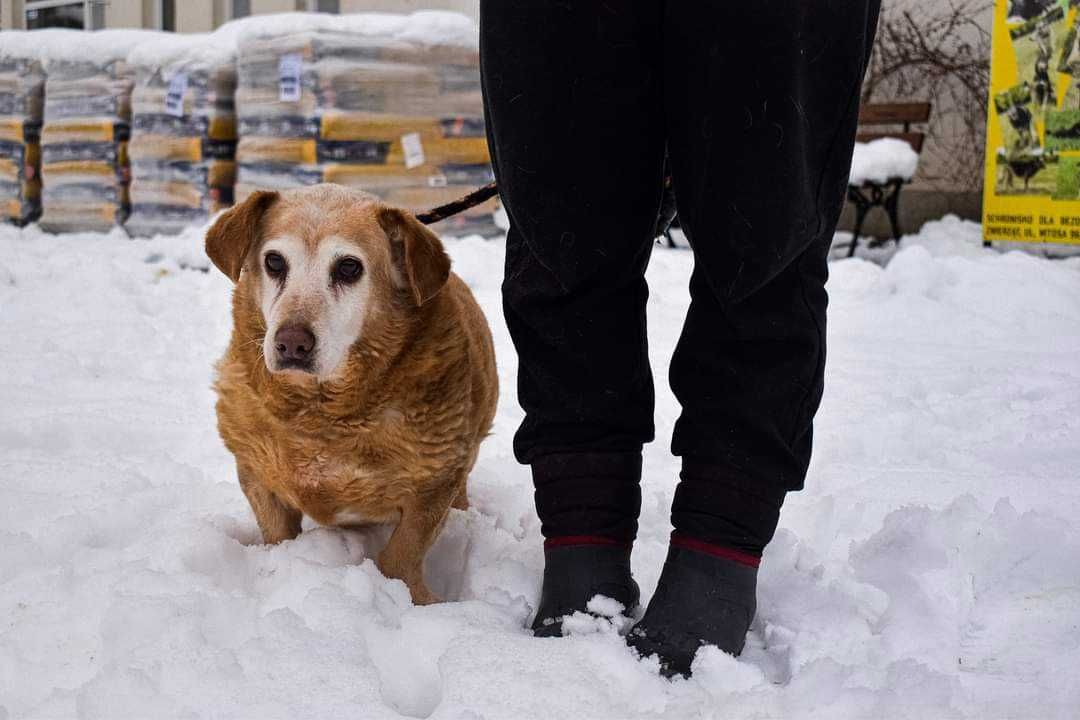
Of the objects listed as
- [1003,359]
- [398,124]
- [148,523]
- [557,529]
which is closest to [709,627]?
[557,529]

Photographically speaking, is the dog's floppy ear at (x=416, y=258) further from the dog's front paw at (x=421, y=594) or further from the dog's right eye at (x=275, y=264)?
the dog's front paw at (x=421, y=594)

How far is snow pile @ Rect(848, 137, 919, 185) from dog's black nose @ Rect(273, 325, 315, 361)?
5881 mm

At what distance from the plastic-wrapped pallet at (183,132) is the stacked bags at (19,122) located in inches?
53.5

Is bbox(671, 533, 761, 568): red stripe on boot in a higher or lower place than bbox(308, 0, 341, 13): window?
lower

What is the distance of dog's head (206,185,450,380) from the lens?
5.20ft

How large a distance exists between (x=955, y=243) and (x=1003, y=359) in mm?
Answer: 3851

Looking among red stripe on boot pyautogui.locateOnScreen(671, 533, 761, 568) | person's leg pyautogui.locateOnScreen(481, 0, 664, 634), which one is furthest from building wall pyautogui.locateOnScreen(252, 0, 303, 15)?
red stripe on boot pyautogui.locateOnScreen(671, 533, 761, 568)

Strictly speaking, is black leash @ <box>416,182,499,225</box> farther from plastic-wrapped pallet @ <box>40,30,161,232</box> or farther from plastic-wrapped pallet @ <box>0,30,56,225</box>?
plastic-wrapped pallet @ <box>0,30,56,225</box>

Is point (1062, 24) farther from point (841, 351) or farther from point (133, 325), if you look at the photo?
point (133, 325)

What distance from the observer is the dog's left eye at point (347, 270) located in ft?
5.42

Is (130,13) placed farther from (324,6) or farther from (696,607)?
(696,607)

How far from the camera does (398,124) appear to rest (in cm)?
605

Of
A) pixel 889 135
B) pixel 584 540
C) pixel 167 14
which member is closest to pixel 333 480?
pixel 584 540

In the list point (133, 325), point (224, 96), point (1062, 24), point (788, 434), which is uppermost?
point (1062, 24)
